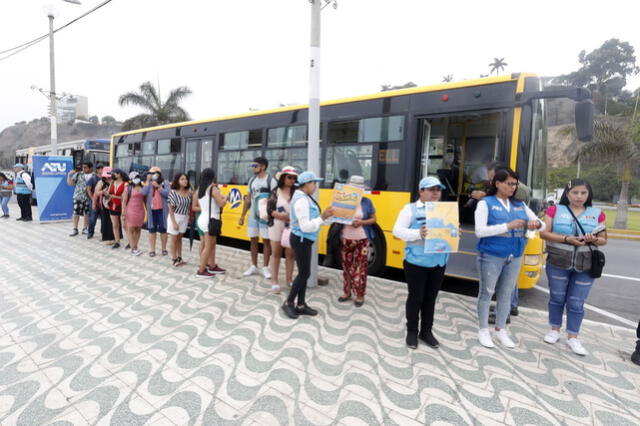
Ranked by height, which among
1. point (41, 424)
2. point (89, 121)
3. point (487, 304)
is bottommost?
point (41, 424)

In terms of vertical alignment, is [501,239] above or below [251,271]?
above

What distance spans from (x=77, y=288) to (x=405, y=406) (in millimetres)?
4937

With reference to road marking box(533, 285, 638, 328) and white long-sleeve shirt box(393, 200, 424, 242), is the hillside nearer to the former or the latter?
white long-sleeve shirt box(393, 200, 424, 242)

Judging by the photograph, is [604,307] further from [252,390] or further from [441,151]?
[252,390]

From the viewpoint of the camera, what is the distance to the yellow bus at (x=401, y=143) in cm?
463

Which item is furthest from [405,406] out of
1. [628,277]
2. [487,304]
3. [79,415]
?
[628,277]

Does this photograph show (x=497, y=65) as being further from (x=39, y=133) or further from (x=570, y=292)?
(x=39, y=133)

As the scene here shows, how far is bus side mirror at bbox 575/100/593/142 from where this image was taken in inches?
157

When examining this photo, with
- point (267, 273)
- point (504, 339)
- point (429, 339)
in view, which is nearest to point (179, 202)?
point (267, 273)

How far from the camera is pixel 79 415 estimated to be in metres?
2.50

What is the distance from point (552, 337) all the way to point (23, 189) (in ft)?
48.3

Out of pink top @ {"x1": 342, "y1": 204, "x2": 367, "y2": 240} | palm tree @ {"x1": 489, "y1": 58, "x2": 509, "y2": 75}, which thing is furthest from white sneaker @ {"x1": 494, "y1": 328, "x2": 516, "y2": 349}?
palm tree @ {"x1": 489, "y1": 58, "x2": 509, "y2": 75}

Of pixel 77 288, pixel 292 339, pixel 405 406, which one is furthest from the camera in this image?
pixel 77 288

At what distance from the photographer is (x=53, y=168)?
37.3 ft
